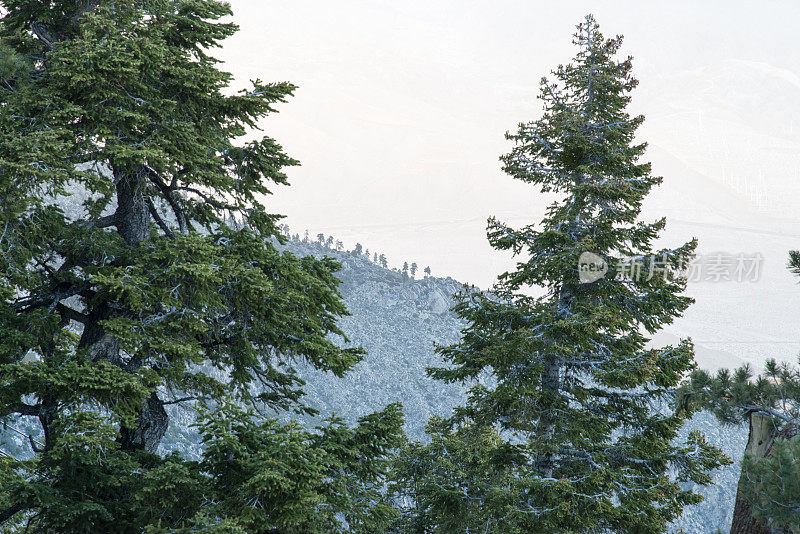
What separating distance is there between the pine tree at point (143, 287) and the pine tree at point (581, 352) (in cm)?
345

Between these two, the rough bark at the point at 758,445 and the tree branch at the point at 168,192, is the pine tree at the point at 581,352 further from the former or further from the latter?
the tree branch at the point at 168,192

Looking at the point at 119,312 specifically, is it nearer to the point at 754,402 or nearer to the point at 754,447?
the point at 754,402

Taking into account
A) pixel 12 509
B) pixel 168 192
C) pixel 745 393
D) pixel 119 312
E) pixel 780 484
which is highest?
pixel 168 192

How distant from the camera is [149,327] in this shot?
7.48m

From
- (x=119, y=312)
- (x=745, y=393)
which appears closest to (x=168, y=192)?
(x=119, y=312)

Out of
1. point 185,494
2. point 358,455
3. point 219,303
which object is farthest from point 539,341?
point 185,494

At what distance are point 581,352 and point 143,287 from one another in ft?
24.6

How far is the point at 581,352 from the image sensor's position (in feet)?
35.4

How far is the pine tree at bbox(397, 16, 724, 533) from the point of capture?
9820mm

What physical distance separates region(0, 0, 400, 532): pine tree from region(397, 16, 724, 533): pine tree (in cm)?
345

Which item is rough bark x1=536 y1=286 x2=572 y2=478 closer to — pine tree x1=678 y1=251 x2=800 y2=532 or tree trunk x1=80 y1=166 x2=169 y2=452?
pine tree x1=678 y1=251 x2=800 y2=532

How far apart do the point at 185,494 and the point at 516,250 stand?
7.68 m

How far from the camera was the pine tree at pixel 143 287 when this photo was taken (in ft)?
22.4

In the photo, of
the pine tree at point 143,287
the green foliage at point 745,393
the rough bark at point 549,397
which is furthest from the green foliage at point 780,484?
the pine tree at point 143,287
